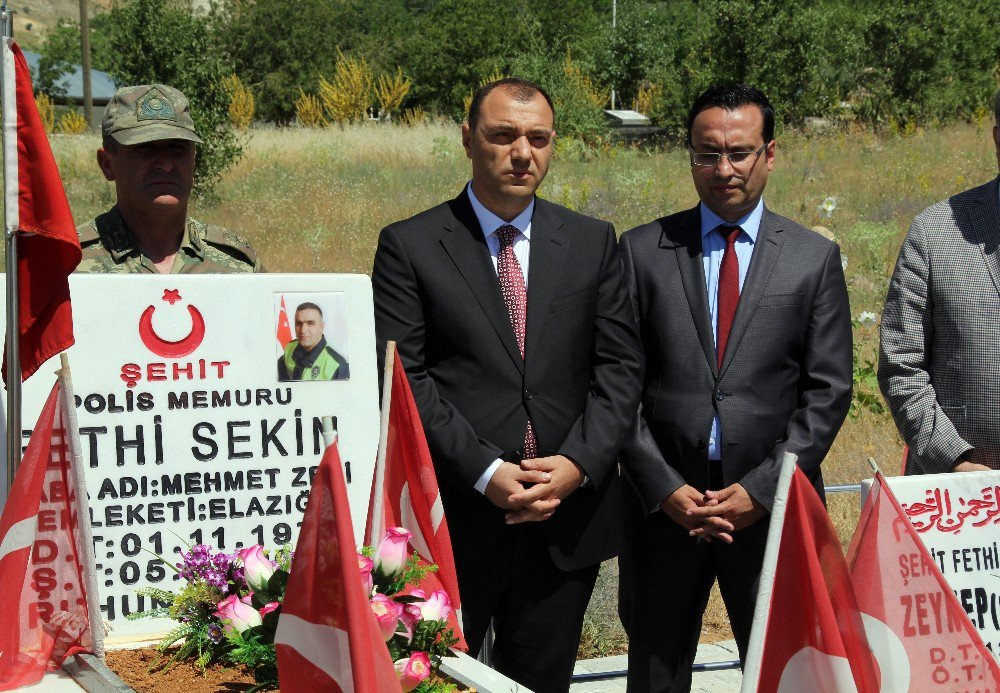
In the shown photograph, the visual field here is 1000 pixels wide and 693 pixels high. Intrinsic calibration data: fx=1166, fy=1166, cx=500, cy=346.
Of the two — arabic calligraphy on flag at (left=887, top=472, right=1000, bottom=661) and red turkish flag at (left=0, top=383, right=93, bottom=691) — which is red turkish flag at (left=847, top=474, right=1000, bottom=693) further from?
red turkish flag at (left=0, top=383, right=93, bottom=691)

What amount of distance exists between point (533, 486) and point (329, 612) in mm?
1129

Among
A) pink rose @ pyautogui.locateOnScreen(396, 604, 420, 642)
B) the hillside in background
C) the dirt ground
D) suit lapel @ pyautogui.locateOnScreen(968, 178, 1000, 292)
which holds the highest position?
the hillside in background

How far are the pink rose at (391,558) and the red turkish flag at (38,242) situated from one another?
1.08m

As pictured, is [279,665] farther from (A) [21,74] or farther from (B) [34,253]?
(A) [21,74]

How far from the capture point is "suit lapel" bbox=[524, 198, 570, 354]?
11.6 ft

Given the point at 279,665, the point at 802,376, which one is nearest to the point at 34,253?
the point at 279,665

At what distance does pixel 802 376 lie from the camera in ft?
11.9

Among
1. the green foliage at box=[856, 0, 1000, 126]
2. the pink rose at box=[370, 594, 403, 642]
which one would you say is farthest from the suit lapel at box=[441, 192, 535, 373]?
the green foliage at box=[856, 0, 1000, 126]

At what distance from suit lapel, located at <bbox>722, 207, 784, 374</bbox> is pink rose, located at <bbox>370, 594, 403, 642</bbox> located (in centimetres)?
138

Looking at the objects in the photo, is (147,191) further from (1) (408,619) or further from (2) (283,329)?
(1) (408,619)

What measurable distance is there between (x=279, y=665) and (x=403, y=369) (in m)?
1.12

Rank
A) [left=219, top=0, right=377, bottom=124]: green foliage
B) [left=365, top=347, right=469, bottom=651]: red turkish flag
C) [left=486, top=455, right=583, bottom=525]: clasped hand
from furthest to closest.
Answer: [left=219, top=0, right=377, bottom=124]: green foliage → [left=486, top=455, right=583, bottom=525]: clasped hand → [left=365, top=347, right=469, bottom=651]: red turkish flag

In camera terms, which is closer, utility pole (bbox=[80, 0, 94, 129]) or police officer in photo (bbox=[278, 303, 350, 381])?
police officer in photo (bbox=[278, 303, 350, 381])

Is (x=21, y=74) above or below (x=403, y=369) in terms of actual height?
above
